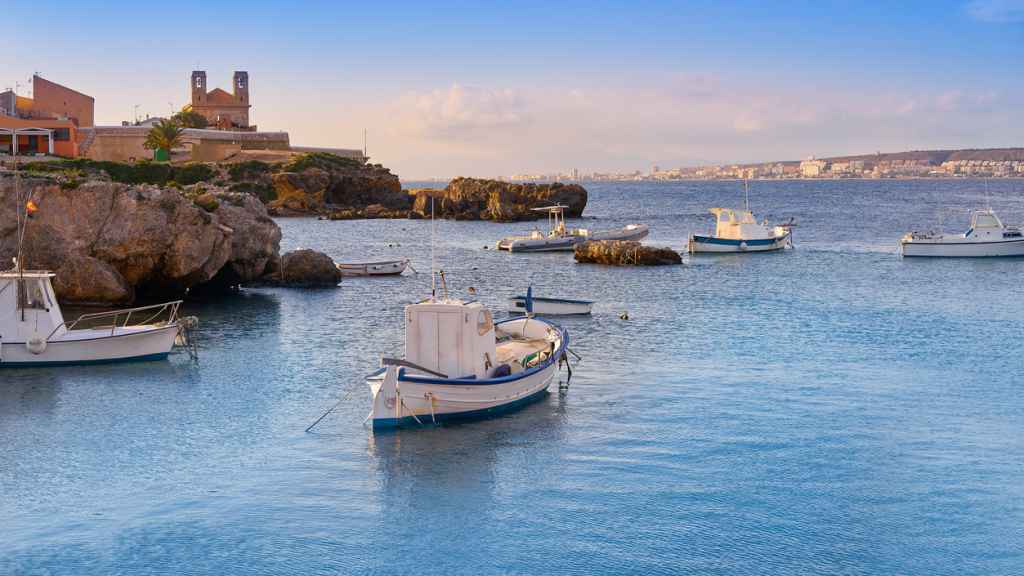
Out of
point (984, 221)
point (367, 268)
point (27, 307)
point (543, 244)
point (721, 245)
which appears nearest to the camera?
point (27, 307)

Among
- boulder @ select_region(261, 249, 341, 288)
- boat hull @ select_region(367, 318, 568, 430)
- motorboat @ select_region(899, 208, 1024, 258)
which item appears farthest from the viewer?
motorboat @ select_region(899, 208, 1024, 258)

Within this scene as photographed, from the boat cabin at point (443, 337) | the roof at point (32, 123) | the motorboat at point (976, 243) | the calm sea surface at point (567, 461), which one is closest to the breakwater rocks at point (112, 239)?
the calm sea surface at point (567, 461)

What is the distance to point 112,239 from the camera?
39.4 m

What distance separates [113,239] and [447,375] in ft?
71.0

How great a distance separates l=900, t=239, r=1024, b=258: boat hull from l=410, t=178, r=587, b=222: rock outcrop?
57.2 meters

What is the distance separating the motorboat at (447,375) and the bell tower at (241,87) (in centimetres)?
13992

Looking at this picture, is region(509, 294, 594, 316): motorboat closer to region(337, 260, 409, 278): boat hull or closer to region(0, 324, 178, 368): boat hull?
region(0, 324, 178, 368): boat hull

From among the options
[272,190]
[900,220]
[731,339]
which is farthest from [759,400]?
[272,190]

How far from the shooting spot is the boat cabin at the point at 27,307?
1126 inches

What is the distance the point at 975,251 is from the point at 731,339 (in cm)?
3590

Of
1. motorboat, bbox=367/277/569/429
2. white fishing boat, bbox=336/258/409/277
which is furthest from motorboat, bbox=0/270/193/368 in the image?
white fishing boat, bbox=336/258/409/277

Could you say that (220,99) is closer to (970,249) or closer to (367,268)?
(367,268)

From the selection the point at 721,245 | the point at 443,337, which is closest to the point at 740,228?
the point at 721,245

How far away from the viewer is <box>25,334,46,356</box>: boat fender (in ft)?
94.6
